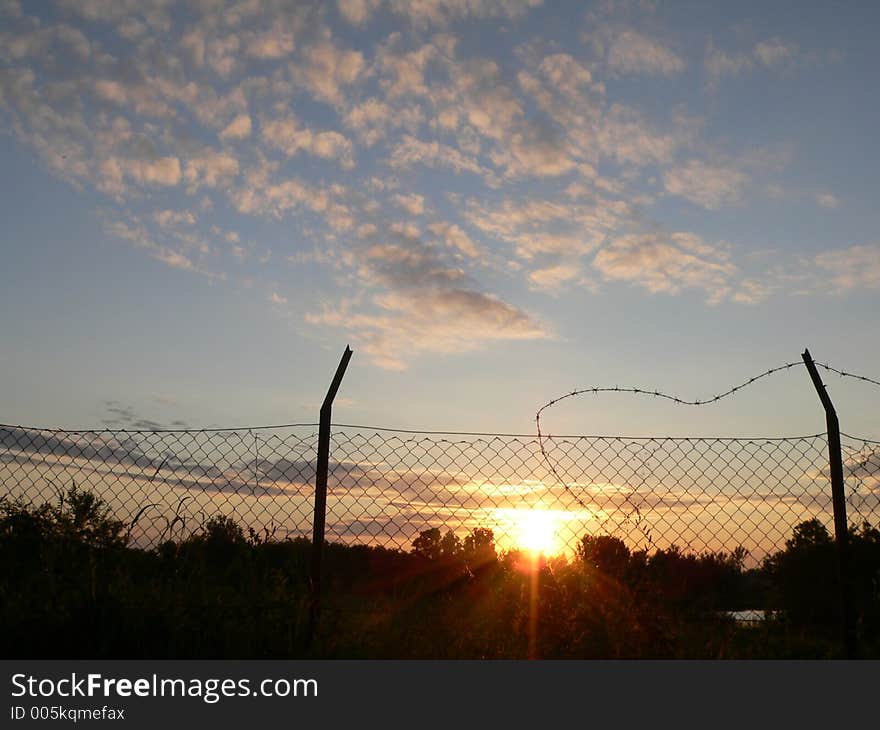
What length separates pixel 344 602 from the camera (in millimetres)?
6648

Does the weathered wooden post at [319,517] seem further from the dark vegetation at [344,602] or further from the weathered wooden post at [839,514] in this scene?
the weathered wooden post at [839,514]

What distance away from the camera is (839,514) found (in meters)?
6.35

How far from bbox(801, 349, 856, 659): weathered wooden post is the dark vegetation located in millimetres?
344

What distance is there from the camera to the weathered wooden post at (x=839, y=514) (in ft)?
19.8

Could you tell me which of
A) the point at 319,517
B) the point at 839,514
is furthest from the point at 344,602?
the point at 839,514

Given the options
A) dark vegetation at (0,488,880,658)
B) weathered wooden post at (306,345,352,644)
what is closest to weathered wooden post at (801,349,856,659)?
dark vegetation at (0,488,880,658)

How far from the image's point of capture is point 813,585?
73.3ft

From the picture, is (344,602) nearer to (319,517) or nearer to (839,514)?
(319,517)

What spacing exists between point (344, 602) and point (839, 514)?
4.30 m

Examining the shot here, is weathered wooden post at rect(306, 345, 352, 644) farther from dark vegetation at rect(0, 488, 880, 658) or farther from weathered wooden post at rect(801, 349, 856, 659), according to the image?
weathered wooden post at rect(801, 349, 856, 659)

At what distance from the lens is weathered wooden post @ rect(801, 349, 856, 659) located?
238 inches

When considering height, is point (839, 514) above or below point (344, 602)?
above
